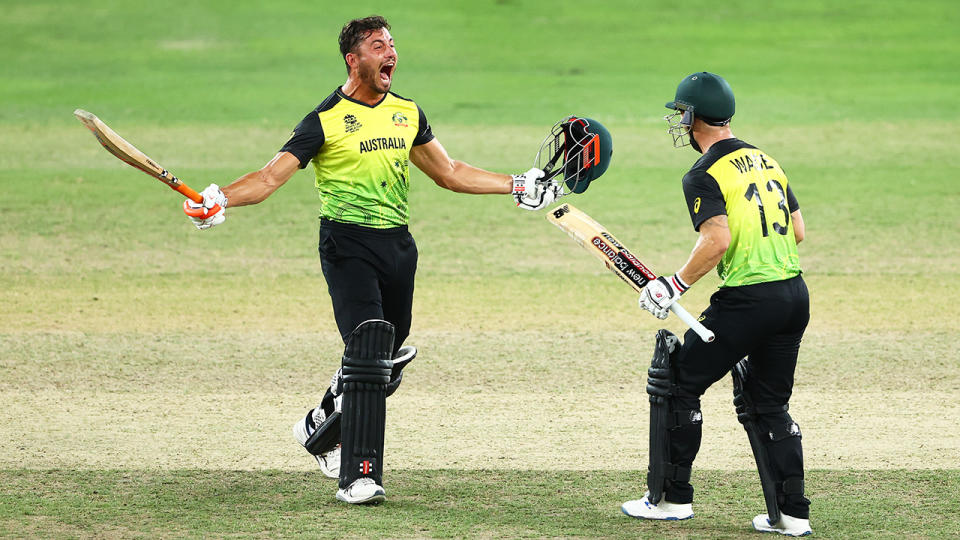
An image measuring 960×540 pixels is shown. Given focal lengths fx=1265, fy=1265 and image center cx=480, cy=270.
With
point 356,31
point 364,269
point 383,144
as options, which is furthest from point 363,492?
point 356,31

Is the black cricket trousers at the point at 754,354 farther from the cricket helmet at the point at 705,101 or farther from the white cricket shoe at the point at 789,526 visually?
the cricket helmet at the point at 705,101

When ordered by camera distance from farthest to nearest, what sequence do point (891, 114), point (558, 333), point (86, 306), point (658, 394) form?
point (891, 114), point (86, 306), point (558, 333), point (658, 394)

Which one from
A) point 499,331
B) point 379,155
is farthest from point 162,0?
point 379,155

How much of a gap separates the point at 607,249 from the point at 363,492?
4.79ft

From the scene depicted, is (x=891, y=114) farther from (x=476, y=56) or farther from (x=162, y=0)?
(x=162, y=0)

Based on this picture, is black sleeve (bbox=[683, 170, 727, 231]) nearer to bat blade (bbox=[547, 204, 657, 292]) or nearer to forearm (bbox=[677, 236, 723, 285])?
forearm (bbox=[677, 236, 723, 285])

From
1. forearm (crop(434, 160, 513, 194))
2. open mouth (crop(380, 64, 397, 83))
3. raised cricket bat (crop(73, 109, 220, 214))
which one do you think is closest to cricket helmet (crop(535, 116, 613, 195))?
forearm (crop(434, 160, 513, 194))

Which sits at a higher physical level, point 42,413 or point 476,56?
point 476,56

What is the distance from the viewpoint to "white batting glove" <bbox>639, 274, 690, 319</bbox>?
5160mm

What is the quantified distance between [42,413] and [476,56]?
1655 centimetres

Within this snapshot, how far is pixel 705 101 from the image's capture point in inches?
209

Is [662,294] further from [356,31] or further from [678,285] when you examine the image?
[356,31]

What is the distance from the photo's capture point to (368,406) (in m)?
5.42

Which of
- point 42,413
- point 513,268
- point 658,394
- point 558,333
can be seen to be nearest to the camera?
point 658,394
